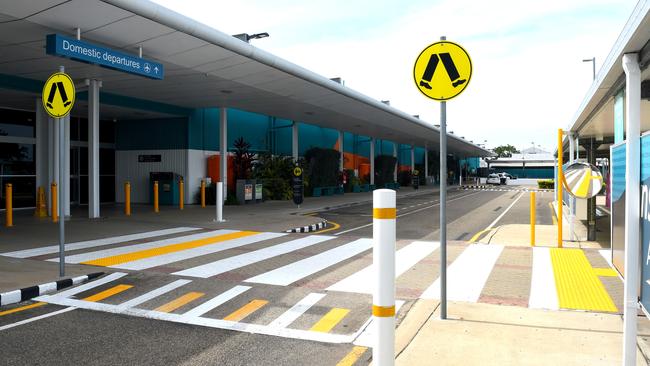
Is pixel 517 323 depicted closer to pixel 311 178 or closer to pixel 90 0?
pixel 90 0

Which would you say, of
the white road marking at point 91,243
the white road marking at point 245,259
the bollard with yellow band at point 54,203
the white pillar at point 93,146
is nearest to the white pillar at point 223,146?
Result: the white pillar at point 93,146

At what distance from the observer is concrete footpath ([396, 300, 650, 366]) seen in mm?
4059

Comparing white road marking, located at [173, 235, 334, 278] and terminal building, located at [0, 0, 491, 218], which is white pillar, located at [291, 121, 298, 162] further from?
white road marking, located at [173, 235, 334, 278]

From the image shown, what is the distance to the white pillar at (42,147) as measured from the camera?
16.9 meters

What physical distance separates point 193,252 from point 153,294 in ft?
10.3

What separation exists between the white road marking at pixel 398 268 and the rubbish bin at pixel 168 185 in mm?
13665

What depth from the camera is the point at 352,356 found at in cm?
433

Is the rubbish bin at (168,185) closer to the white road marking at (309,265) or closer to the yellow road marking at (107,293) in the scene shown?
the white road marking at (309,265)

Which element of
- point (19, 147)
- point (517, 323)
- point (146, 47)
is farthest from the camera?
point (19, 147)

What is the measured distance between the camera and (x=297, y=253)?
951 cm

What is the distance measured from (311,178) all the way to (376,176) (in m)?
12.8

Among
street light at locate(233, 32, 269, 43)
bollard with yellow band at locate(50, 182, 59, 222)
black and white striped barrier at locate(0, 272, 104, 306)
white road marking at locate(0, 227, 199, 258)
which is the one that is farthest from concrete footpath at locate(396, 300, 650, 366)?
bollard with yellow band at locate(50, 182, 59, 222)

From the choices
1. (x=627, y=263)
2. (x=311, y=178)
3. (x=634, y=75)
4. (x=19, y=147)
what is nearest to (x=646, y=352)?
(x=627, y=263)

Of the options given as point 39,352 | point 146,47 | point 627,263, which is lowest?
point 39,352
